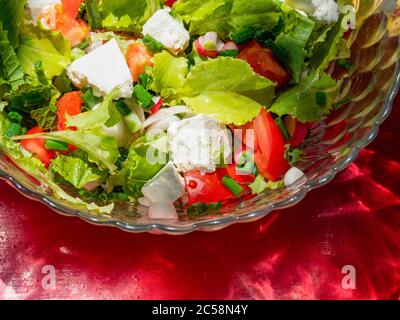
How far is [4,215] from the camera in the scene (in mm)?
1306

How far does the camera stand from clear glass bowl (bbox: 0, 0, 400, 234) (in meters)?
1.06

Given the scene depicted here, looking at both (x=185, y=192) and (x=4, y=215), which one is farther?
(x=4, y=215)

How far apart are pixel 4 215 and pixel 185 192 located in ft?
1.49

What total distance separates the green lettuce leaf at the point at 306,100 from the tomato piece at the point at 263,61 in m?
0.05

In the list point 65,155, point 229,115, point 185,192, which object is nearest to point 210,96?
point 229,115

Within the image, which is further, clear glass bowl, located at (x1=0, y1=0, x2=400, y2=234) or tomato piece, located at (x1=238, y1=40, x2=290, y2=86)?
tomato piece, located at (x1=238, y1=40, x2=290, y2=86)

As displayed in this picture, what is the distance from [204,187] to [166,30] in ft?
1.14

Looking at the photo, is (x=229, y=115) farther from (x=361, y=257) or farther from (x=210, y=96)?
(x=361, y=257)

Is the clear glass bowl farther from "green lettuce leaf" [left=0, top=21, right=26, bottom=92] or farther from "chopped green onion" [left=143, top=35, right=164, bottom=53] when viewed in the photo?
"chopped green onion" [left=143, top=35, right=164, bottom=53]

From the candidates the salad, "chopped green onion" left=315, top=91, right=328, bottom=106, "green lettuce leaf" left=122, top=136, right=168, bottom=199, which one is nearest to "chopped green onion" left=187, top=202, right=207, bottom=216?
the salad

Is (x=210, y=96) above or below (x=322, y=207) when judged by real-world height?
above

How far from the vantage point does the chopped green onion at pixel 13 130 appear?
114 cm

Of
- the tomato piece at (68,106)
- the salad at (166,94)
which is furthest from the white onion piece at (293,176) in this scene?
the tomato piece at (68,106)

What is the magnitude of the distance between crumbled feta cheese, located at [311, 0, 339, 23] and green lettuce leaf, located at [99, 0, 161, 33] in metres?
0.35
